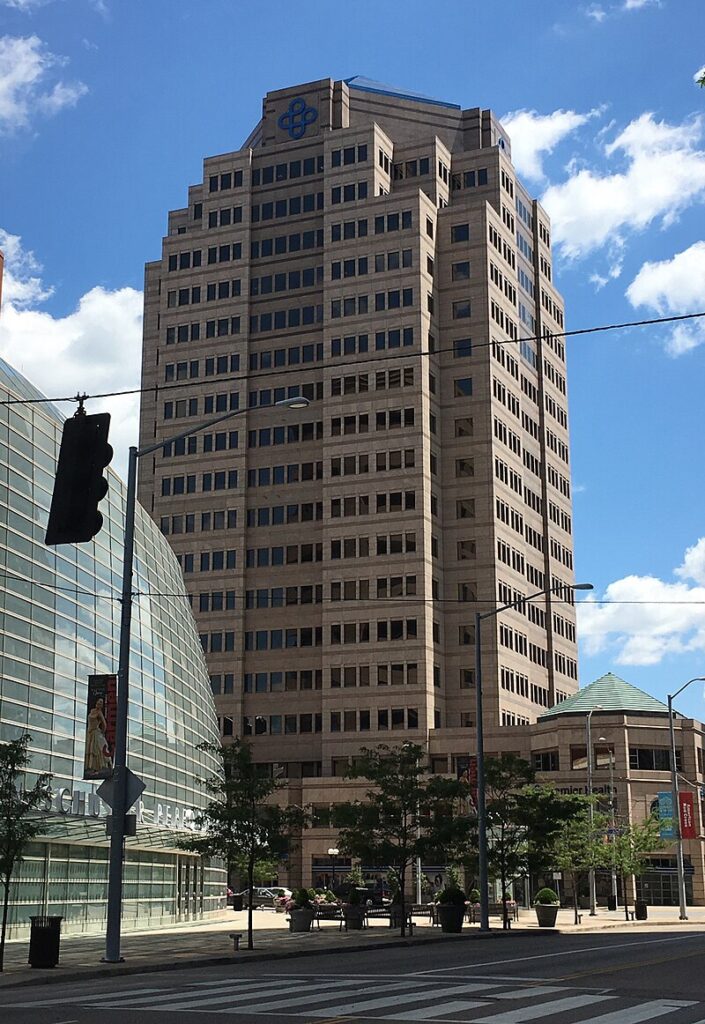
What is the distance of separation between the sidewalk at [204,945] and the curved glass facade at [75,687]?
1970 millimetres

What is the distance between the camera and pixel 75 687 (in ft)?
140

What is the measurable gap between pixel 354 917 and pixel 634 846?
94.1 feet

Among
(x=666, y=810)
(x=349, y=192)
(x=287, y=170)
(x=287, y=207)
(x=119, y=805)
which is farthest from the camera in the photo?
(x=287, y=170)

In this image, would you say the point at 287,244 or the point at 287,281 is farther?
the point at 287,244

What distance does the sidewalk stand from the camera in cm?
2580

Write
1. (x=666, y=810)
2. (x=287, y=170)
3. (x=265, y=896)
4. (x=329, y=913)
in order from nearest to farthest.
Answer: (x=329, y=913) → (x=666, y=810) → (x=265, y=896) → (x=287, y=170)

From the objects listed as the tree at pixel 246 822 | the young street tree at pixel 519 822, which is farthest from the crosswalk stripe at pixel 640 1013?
the young street tree at pixel 519 822

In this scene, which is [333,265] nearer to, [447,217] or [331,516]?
[447,217]

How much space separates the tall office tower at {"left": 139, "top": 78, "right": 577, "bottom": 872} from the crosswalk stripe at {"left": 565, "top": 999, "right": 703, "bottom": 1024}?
81536 millimetres

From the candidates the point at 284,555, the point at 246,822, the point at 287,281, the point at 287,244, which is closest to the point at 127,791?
the point at 246,822

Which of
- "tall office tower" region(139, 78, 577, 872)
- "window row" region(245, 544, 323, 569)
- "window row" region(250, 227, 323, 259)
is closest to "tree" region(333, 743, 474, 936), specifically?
"tall office tower" region(139, 78, 577, 872)

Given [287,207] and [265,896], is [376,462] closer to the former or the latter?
[287,207]

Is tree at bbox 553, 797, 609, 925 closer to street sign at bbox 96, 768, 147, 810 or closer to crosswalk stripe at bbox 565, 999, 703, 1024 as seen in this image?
street sign at bbox 96, 768, 147, 810

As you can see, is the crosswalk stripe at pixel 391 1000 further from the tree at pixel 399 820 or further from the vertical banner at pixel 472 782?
the vertical banner at pixel 472 782
